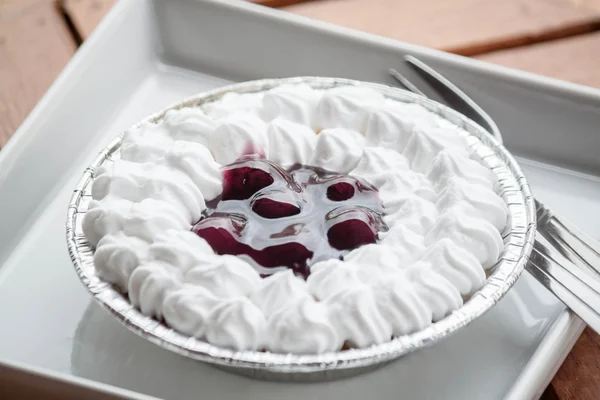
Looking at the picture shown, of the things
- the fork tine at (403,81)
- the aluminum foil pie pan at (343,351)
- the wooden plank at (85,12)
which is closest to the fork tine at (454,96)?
the fork tine at (403,81)

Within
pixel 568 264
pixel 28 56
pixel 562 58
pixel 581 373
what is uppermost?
pixel 28 56

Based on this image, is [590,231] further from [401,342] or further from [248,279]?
[248,279]

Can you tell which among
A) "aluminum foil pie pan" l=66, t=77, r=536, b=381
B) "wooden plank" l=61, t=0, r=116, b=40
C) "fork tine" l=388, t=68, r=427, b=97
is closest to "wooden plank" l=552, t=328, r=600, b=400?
"aluminum foil pie pan" l=66, t=77, r=536, b=381

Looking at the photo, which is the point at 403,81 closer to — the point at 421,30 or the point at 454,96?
the point at 454,96

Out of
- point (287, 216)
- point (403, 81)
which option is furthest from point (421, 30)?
point (287, 216)

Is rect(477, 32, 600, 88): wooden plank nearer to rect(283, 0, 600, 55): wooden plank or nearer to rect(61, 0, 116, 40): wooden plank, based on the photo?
rect(283, 0, 600, 55): wooden plank

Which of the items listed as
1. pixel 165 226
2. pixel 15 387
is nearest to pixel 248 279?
pixel 165 226

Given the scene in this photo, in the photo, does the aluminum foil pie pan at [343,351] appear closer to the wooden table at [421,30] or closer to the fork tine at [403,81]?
the fork tine at [403,81]
